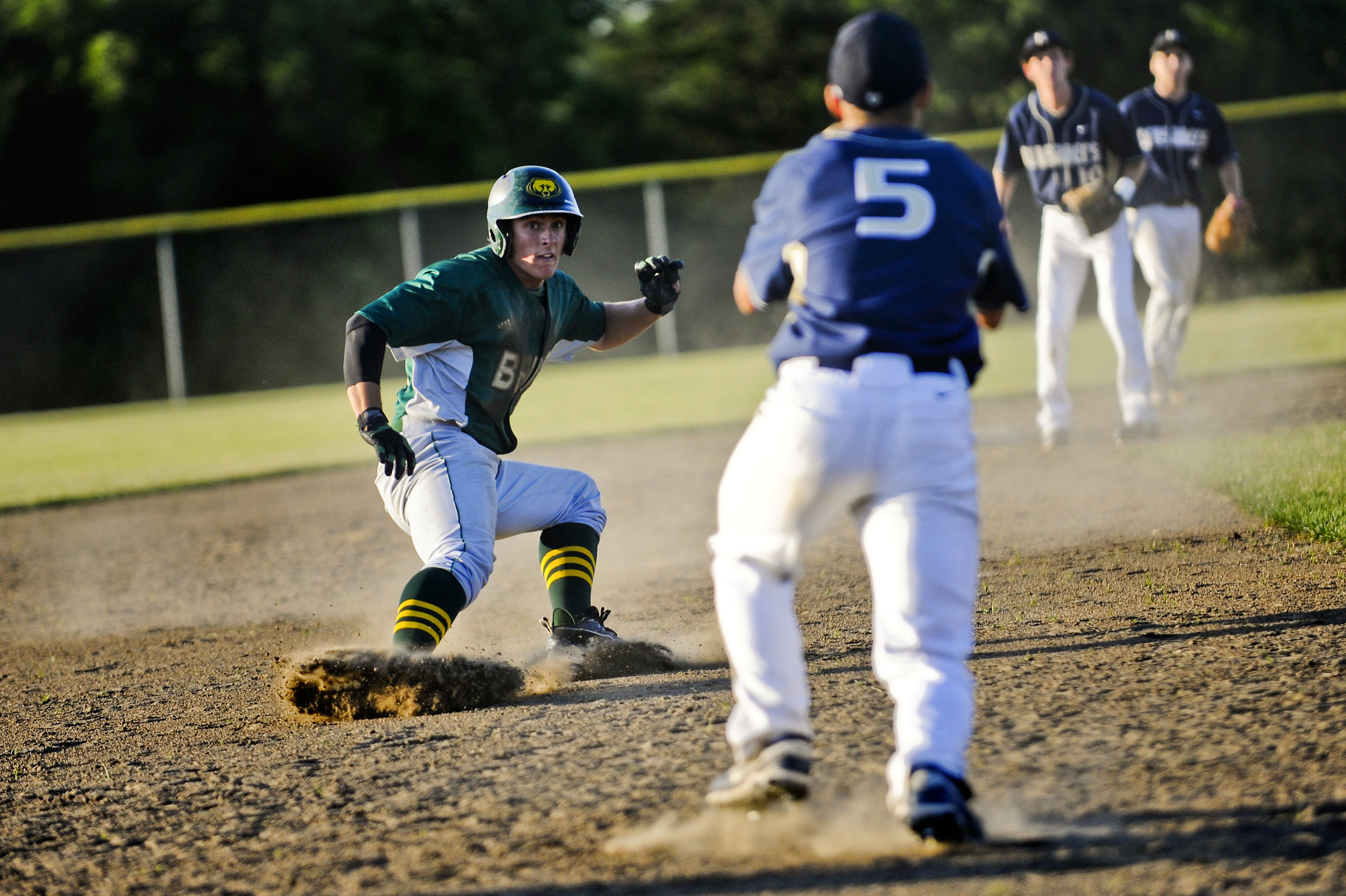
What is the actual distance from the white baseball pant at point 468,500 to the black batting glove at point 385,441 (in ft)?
0.85

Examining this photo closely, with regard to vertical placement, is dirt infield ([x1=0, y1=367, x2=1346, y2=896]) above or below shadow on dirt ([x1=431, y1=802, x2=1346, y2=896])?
above

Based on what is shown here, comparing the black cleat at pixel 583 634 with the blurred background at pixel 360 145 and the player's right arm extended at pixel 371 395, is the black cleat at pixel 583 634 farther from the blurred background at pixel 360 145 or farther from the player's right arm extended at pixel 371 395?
the blurred background at pixel 360 145

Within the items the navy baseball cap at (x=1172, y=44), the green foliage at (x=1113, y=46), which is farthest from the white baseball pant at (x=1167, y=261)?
the green foliage at (x=1113, y=46)

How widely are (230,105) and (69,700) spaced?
21.0 m

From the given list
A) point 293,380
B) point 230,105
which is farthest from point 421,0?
point 293,380

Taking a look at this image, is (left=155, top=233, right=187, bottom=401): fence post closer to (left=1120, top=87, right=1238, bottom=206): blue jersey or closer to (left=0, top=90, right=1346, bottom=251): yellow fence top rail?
(left=0, top=90, right=1346, bottom=251): yellow fence top rail

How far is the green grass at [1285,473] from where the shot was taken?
18.2 ft

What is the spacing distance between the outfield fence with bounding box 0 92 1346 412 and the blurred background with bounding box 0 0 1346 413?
0.04m

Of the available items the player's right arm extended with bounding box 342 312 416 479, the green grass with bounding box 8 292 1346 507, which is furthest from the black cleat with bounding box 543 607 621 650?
the green grass with bounding box 8 292 1346 507

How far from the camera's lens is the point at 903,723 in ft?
8.52

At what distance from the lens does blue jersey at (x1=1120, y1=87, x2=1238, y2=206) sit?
29.3 feet

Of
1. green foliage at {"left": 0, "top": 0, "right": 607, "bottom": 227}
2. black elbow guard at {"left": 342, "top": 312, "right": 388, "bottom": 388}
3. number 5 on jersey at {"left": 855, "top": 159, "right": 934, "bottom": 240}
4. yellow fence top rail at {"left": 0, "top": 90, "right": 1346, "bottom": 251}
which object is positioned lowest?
black elbow guard at {"left": 342, "top": 312, "right": 388, "bottom": 388}

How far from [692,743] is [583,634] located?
112 cm

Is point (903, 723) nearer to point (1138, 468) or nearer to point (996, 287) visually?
point (996, 287)
